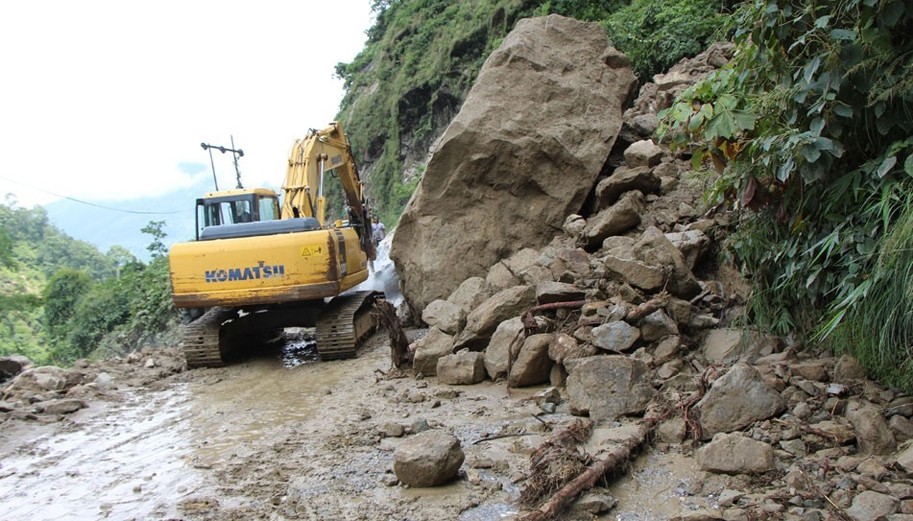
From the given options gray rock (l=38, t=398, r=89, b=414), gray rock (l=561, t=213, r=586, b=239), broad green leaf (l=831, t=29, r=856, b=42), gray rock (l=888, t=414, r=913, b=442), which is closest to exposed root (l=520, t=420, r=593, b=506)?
gray rock (l=888, t=414, r=913, b=442)

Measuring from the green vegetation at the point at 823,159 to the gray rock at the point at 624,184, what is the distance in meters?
2.34

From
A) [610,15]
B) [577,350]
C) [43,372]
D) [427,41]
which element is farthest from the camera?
[427,41]

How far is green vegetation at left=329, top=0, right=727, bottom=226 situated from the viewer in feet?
45.3

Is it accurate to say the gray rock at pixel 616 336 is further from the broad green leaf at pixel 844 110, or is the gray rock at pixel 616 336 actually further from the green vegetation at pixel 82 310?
the green vegetation at pixel 82 310

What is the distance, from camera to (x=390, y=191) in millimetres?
23750

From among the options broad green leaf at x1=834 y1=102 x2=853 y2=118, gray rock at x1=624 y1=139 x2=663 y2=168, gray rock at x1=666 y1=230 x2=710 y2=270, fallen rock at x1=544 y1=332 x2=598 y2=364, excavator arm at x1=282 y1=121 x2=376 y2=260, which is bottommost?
fallen rock at x1=544 y1=332 x2=598 y2=364

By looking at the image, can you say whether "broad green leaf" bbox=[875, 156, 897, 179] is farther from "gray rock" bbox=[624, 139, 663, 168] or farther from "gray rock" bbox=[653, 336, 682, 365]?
"gray rock" bbox=[624, 139, 663, 168]

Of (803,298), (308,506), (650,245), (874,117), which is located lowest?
(308,506)

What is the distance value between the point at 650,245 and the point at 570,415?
1758mm

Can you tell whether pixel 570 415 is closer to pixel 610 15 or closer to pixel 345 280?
pixel 345 280

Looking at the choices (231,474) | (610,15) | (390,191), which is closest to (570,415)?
(231,474)

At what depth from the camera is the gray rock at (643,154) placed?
22.5 ft

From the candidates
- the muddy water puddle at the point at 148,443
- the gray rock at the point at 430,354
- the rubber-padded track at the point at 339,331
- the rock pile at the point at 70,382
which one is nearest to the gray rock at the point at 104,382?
the rock pile at the point at 70,382

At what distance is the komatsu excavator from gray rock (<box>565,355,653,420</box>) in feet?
13.0
